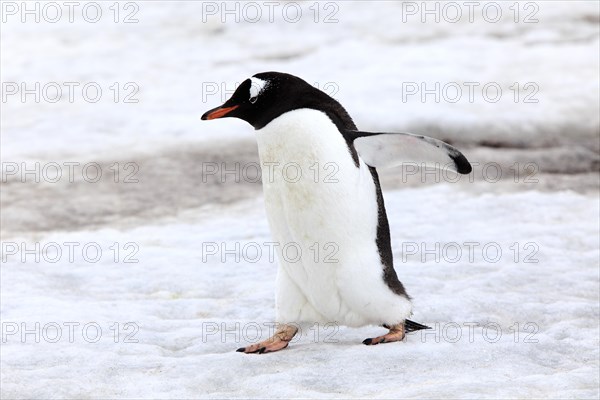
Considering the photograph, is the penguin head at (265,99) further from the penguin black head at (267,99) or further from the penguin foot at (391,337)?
the penguin foot at (391,337)

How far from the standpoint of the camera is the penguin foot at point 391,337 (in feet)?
12.9

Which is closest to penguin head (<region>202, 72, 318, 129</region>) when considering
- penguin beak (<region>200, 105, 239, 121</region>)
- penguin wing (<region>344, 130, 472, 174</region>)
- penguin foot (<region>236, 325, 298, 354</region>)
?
penguin beak (<region>200, 105, 239, 121</region>)

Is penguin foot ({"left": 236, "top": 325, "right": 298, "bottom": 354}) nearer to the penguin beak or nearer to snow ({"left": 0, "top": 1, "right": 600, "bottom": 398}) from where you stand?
snow ({"left": 0, "top": 1, "right": 600, "bottom": 398})

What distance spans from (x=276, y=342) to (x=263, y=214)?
2758 mm

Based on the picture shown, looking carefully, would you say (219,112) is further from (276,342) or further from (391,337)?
(391,337)

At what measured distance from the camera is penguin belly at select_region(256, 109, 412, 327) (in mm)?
3754

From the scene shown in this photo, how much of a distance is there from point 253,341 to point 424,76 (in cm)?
580

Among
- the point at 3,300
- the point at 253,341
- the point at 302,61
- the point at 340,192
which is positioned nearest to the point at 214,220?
the point at 3,300

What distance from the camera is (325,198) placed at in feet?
12.6

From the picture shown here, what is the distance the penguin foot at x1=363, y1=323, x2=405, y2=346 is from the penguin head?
93 cm

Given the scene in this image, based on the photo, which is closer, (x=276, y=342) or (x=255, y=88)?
(x=255, y=88)

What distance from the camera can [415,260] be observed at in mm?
5574

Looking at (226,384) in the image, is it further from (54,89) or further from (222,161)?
(54,89)

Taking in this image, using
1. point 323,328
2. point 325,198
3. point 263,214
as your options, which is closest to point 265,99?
point 325,198
